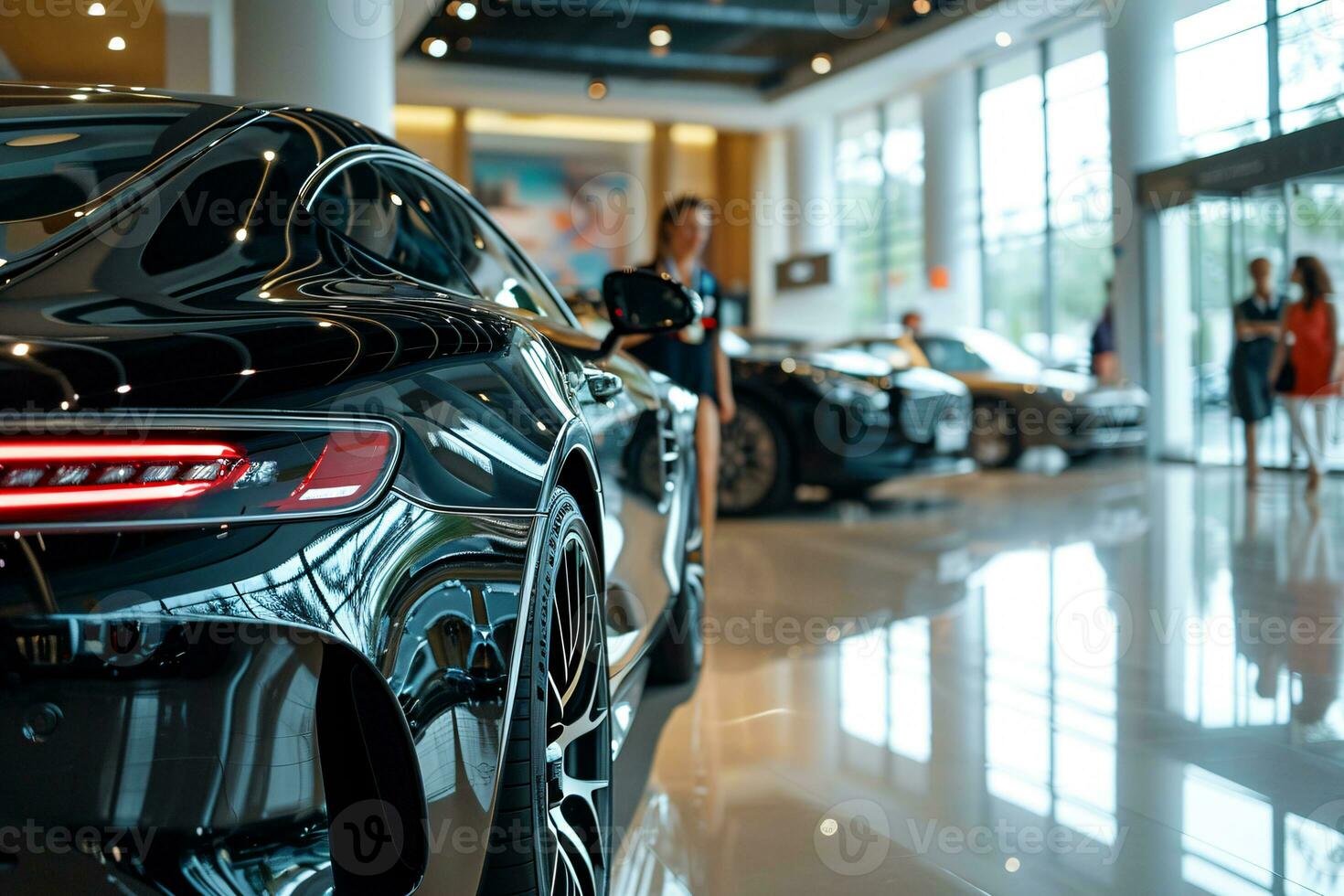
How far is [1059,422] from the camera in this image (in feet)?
35.3

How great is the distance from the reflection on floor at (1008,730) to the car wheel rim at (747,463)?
4.14 feet

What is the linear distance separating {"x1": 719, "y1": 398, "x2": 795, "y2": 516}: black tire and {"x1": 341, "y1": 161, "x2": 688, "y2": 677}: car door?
13.4ft

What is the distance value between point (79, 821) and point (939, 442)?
6702mm

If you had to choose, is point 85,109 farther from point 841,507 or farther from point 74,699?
point 841,507

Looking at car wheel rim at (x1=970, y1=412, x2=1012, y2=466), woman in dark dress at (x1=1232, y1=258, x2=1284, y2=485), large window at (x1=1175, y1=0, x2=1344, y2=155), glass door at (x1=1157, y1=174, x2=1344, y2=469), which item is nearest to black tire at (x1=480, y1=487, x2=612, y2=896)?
woman in dark dress at (x1=1232, y1=258, x2=1284, y2=485)

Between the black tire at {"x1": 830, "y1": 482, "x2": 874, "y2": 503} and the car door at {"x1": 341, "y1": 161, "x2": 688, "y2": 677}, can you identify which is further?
the black tire at {"x1": 830, "y1": 482, "x2": 874, "y2": 503}

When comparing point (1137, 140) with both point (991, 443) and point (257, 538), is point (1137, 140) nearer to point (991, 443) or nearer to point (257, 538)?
point (991, 443)

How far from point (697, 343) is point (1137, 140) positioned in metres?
10.3

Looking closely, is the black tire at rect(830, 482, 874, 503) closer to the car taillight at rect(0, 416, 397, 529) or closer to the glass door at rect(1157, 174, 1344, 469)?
the glass door at rect(1157, 174, 1344, 469)

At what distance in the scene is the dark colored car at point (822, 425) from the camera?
Answer: 6.95 meters

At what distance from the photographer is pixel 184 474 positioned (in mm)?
1036

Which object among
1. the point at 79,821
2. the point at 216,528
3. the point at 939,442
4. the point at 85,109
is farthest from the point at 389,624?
the point at 939,442

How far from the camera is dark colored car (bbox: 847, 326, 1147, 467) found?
10.7m

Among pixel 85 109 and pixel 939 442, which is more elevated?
pixel 85 109
